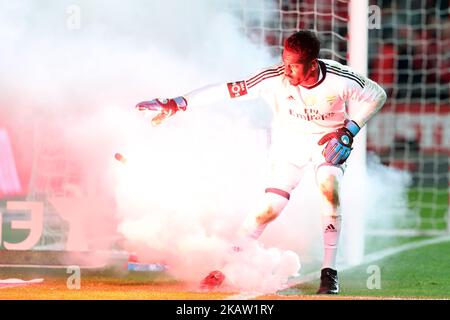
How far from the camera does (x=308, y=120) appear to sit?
8.29 meters

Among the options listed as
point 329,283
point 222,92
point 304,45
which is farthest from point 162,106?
point 329,283

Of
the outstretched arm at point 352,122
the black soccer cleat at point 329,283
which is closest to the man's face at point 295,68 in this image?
the outstretched arm at point 352,122

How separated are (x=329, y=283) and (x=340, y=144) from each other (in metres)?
0.90

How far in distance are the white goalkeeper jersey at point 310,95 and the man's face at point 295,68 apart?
0.08 metres

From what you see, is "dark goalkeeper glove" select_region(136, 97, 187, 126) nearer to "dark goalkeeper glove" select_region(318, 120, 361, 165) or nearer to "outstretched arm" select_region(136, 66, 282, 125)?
"outstretched arm" select_region(136, 66, 282, 125)

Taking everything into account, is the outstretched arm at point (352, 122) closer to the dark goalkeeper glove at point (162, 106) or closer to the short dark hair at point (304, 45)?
the short dark hair at point (304, 45)

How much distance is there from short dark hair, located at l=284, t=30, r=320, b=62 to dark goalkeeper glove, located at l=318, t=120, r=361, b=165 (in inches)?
20.7

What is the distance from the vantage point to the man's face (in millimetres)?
7941

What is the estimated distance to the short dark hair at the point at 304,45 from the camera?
25.9ft

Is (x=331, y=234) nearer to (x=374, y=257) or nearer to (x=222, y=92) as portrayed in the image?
(x=222, y=92)

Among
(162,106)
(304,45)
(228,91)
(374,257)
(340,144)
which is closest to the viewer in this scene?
(304,45)

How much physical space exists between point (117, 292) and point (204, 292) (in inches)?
21.8

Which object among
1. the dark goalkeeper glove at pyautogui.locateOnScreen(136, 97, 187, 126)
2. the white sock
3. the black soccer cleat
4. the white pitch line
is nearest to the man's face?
the dark goalkeeper glove at pyautogui.locateOnScreen(136, 97, 187, 126)
